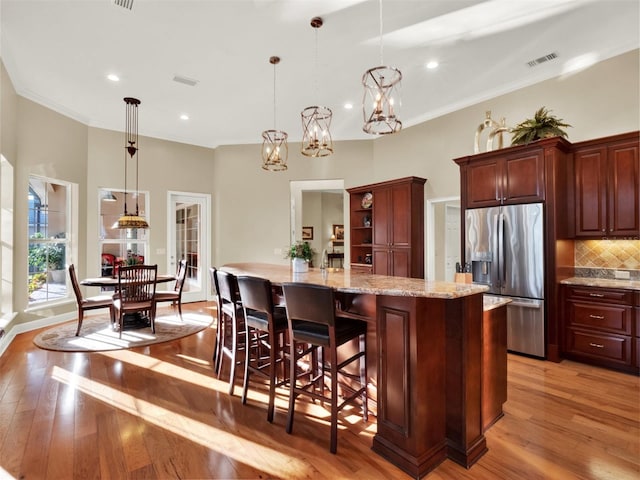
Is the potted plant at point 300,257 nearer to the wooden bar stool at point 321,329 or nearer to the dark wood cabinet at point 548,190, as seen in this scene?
the wooden bar stool at point 321,329

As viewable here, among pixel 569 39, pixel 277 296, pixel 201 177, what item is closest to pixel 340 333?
pixel 277 296

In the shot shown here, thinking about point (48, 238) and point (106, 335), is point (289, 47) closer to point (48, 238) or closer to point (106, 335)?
point (106, 335)

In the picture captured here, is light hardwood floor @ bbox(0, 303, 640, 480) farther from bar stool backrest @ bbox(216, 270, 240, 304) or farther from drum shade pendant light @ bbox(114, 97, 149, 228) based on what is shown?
drum shade pendant light @ bbox(114, 97, 149, 228)

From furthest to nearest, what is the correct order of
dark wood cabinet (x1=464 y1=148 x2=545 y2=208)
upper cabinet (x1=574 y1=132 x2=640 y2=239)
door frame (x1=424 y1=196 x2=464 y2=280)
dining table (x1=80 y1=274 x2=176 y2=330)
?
door frame (x1=424 y1=196 x2=464 y2=280) → dining table (x1=80 y1=274 x2=176 y2=330) → dark wood cabinet (x1=464 y1=148 x2=545 y2=208) → upper cabinet (x1=574 y1=132 x2=640 y2=239)

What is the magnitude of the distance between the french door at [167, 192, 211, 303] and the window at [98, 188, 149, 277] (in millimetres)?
704

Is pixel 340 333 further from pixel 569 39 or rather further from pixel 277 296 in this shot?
pixel 569 39

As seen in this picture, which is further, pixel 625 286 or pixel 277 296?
pixel 625 286

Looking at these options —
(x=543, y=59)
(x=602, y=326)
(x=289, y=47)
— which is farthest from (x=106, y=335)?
(x=543, y=59)

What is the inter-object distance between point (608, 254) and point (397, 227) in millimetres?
2643

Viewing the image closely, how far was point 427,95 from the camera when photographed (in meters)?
4.86

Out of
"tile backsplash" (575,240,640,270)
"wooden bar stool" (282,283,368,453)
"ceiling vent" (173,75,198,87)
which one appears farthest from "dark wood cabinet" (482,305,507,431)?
"ceiling vent" (173,75,198,87)

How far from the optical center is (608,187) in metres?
3.50

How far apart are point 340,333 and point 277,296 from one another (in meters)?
0.92

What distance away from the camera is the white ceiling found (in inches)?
121
